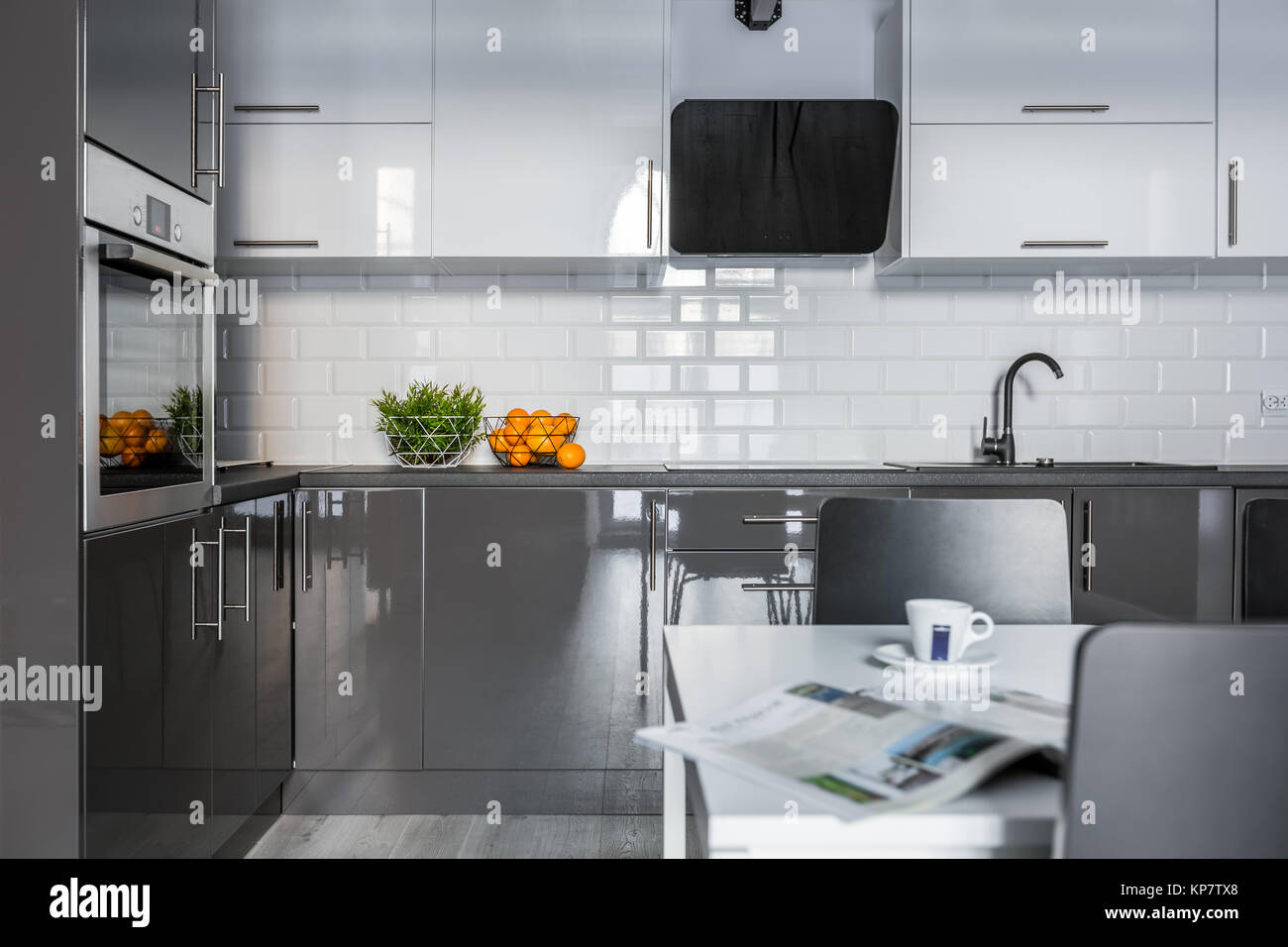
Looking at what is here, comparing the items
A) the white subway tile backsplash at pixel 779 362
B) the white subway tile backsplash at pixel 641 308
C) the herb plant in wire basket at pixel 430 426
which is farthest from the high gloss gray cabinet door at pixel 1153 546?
the herb plant in wire basket at pixel 430 426

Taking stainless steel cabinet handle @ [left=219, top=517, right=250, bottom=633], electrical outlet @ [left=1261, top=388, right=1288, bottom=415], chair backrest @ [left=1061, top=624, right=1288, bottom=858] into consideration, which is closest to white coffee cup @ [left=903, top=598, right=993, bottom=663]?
chair backrest @ [left=1061, top=624, right=1288, bottom=858]

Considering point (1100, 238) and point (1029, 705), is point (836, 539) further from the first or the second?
point (1100, 238)

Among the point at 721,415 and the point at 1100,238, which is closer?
the point at 1100,238

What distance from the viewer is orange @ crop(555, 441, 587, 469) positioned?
117 inches

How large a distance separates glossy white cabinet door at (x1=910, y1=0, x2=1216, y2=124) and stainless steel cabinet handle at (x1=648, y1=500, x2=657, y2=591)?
1.47 meters

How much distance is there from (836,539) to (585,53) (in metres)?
1.88

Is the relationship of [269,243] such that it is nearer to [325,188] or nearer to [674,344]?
[325,188]

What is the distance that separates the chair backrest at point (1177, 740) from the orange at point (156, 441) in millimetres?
1759

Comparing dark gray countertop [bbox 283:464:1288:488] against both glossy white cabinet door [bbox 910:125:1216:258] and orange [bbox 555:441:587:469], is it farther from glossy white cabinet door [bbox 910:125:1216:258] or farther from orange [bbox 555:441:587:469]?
glossy white cabinet door [bbox 910:125:1216:258]

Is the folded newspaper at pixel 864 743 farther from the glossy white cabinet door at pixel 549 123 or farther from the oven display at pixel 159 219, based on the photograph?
the glossy white cabinet door at pixel 549 123

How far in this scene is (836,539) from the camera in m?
1.67

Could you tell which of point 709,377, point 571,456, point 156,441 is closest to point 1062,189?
point 709,377
